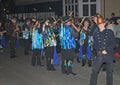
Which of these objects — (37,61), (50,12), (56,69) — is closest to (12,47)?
(37,61)

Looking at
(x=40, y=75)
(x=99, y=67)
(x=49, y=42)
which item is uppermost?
(x=49, y=42)

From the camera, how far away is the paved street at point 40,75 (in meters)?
10.8

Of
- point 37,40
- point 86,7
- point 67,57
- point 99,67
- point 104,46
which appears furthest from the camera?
point 86,7

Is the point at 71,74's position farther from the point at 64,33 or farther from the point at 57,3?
the point at 57,3

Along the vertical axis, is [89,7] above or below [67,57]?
above

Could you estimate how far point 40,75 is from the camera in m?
12.0

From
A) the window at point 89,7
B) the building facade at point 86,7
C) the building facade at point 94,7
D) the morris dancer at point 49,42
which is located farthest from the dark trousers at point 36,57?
the window at point 89,7

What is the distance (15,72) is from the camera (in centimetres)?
1276

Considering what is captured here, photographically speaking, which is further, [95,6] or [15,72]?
[95,6]

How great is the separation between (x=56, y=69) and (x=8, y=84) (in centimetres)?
278

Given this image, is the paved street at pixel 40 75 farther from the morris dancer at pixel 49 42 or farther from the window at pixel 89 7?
the window at pixel 89 7

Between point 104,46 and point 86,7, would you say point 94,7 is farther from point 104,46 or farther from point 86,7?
point 104,46

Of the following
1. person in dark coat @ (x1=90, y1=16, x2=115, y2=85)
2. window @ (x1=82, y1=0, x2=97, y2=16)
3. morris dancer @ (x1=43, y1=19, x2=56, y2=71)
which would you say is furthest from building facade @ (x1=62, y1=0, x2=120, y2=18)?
person in dark coat @ (x1=90, y1=16, x2=115, y2=85)

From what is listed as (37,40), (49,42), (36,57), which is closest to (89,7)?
(36,57)
